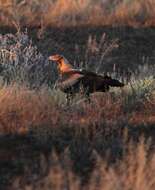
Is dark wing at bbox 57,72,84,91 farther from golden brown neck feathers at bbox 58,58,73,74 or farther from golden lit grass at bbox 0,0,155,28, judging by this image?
golden lit grass at bbox 0,0,155,28

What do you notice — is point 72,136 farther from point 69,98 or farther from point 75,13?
point 75,13

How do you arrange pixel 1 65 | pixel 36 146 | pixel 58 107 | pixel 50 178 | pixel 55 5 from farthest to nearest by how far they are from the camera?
pixel 55 5, pixel 1 65, pixel 58 107, pixel 36 146, pixel 50 178

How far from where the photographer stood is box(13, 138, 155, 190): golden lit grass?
549 centimetres

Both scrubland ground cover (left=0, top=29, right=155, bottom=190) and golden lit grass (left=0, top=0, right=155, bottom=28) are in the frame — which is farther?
golden lit grass (left=0, top=0, right=155, bottom=28)

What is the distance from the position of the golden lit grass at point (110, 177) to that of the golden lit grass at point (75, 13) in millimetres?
8459

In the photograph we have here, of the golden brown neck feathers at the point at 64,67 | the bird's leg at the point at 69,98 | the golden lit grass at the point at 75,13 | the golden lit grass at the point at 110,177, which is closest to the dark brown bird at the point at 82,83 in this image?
the bird's leg at the point at 69,98

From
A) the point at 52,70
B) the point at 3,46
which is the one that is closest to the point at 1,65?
the point at 3,46

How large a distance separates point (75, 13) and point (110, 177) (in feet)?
33.7

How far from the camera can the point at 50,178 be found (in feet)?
18.5

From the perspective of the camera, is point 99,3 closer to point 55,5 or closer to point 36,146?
point 55,5

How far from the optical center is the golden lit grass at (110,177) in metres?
5.49

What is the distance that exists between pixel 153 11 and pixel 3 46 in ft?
20.4

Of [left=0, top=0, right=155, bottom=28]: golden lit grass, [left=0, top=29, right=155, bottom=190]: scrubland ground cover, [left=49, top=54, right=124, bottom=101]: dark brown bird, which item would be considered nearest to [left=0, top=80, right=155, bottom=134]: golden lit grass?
[left=0, top=29, right=155, bottom=190]: scrubland ground cover

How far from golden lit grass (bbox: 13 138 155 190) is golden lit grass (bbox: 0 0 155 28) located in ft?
27.8
